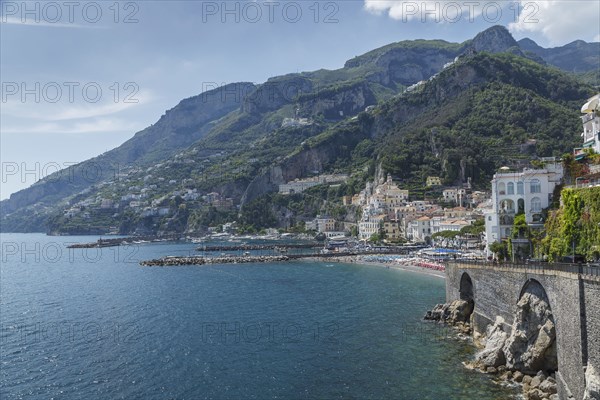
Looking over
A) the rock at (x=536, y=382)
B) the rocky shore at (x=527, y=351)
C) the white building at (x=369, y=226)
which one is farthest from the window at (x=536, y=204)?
the white building at (x=369, y=226)

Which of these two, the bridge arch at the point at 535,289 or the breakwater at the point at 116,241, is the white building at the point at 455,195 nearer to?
the bridge arch at the point at 535,289

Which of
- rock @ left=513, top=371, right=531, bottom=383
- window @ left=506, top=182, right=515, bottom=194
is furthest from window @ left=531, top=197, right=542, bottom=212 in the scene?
rock @ left=513, top=371, right=531, bottom=383

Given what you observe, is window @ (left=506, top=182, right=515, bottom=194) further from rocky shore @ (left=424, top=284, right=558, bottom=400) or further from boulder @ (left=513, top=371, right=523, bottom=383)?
boulder @ (left=513, top=371, right=523, bottom=383)

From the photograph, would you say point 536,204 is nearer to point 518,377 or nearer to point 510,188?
point 510,188

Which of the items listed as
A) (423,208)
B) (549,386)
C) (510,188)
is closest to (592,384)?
(549,386)

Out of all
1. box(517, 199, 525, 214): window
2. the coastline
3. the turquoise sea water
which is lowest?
the turquoise sea water

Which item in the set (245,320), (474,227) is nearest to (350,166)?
(474,227)
